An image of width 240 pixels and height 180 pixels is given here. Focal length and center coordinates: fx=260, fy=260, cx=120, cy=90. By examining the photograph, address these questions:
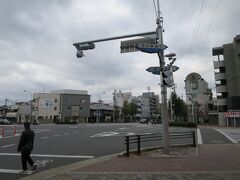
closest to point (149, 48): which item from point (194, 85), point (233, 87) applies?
point (194, 85)

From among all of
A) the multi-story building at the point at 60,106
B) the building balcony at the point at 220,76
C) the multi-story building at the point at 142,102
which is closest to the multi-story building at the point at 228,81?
the building balcony at the point at 220,76

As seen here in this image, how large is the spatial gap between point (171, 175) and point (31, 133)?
488 cm

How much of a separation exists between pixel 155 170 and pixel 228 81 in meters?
51.8

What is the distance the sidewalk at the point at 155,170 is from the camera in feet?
25.0

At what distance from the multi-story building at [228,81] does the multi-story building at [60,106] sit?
53.0 m

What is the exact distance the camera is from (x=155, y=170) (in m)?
8.49

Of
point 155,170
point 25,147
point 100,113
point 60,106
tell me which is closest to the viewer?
point 155,170

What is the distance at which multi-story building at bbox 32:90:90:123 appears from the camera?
92.1m

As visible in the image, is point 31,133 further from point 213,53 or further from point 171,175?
point 213,53

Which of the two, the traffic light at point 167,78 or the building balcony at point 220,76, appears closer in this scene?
the traffic light at point 167,78

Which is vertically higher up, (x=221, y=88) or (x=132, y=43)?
(x=221, y=88)

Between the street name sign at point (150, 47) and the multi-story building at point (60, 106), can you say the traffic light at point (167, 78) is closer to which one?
the street name sign at point (150, 47)

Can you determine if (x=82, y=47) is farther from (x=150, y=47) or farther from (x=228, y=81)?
(x=228, y=81)

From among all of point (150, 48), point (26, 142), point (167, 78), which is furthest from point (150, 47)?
point (26, 142)
